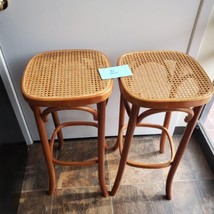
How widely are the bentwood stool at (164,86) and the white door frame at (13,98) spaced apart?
57 centimetres

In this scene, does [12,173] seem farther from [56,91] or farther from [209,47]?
[209,47]

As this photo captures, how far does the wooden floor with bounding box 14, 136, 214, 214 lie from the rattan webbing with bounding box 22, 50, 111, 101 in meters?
0.68

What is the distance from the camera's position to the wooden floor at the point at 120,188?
1181 millimetres

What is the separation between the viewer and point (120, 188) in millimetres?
1260

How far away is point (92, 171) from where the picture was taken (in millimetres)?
1334

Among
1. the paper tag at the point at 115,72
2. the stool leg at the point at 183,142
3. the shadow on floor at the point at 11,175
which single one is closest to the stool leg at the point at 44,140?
the shadow on floor at the point at 11,175

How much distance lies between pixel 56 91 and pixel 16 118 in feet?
1.91

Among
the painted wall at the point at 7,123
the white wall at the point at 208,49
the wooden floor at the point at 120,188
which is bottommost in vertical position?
the wooden floor at the point at 120,188

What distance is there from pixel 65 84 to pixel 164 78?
39 centimetres

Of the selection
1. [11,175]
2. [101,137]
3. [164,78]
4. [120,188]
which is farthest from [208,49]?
[11,175]

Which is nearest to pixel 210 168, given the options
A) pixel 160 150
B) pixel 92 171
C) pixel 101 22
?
pixel 160 150

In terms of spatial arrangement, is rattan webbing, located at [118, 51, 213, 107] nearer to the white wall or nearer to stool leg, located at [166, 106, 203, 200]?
stool leg, located at [166, 106, 203, 200]

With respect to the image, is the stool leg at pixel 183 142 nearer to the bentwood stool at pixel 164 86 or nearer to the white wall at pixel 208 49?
the bentwood stool at pixel 164 86

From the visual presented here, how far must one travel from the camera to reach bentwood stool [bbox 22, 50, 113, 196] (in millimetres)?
794
